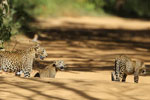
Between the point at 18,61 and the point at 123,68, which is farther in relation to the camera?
the point at 18,61

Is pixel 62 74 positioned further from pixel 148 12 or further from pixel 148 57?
pixel 148 12

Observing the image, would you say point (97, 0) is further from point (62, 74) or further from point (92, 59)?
point (62, 74)

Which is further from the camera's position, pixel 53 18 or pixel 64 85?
pixel 53 18

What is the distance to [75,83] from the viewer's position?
352 inches

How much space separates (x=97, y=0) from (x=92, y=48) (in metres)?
28.6

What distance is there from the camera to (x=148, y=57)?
53.5 ft

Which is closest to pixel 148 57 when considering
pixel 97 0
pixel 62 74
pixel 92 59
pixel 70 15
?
pixel 92 59

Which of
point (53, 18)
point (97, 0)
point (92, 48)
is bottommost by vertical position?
point (92, 48)

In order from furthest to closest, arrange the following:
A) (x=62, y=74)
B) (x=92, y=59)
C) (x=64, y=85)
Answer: (x=92, y=59) < (x=62, y=74) < (x=64, y=85)

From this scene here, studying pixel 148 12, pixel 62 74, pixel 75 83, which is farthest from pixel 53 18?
pixel 75 83

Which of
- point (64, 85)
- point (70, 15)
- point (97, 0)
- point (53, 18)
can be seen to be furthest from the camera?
point (97, 0)

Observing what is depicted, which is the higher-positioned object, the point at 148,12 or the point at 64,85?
the point at 148,12

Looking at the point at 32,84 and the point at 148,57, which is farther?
the point at 148,57

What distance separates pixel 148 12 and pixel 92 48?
2938 cm
